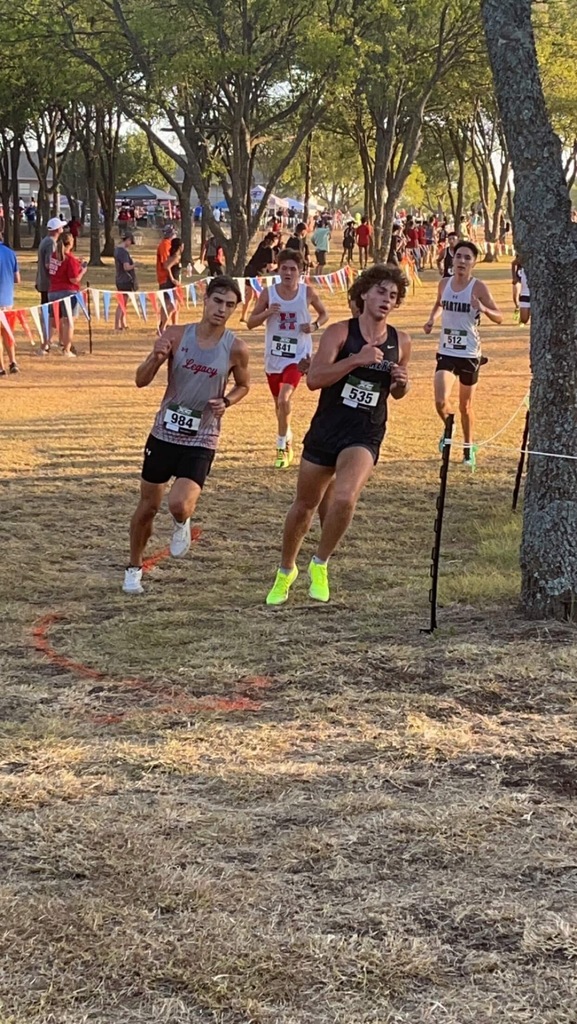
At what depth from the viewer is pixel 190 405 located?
6207 millimetres

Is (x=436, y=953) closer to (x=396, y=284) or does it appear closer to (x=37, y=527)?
(x=396, y=284)

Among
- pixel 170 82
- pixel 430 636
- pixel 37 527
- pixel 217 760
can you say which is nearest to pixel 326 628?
pixel 430 636

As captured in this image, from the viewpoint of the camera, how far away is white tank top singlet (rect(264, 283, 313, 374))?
30.5ft

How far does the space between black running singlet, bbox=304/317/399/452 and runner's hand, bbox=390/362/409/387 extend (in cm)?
3

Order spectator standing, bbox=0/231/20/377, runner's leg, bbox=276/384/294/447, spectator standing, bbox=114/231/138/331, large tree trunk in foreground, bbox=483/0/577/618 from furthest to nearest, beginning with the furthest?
spectator standing, bbox=114/231/138/331
spectator standing, bbox=0/231/20/377
runner's leg, bbox=276/384/294/447
large tree trunk in foreground, bbox=483/0/577/618

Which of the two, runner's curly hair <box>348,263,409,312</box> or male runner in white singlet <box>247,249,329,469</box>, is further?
male runner in white singlet <box>247,249,329,469</box>

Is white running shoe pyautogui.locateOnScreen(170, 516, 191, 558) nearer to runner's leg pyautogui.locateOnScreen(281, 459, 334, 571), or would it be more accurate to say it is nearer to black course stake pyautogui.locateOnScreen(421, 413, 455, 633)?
runner's leg pyautogui.locateOnScreen(281, 459, 334, 571)

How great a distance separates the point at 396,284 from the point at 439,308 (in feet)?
13.7

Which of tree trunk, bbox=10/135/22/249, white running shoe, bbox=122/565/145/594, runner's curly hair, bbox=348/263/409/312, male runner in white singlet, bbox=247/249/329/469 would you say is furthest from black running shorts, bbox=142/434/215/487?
tree trunk, bbox=10/135/22/249

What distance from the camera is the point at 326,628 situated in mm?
5719

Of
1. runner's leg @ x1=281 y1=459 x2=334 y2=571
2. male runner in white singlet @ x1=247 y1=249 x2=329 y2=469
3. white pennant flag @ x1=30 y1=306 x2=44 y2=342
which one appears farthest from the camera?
white pennant flag @ x1=30 y1=306 x2=44 y2=342

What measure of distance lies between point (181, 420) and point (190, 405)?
A: 99 mm

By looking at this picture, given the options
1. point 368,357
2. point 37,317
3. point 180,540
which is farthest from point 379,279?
point 37,317

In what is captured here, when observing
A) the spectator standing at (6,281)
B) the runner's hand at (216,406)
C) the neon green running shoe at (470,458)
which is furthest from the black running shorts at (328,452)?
A: the spectator standing at (6,281)
